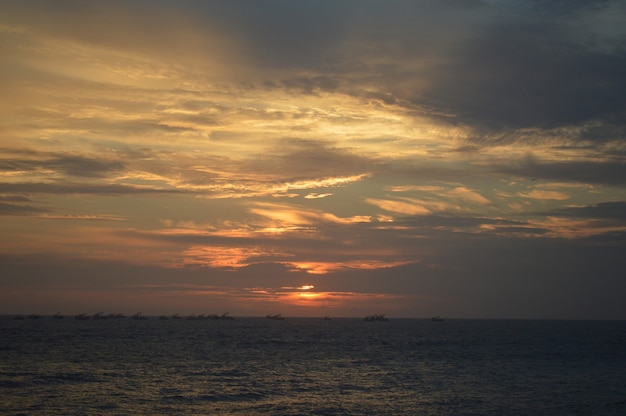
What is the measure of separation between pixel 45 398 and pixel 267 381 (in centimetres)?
1808

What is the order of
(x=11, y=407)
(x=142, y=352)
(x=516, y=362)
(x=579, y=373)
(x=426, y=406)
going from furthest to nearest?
1. (x=142, y=352)
2. (x=516, y=362)
3. (x=579, y=373)
4. (x=426, y=406)
5. (x=11, y=407)

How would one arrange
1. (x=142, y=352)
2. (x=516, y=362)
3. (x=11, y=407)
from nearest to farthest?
1. (x=11, y=407)
2. (x=516, y=362)
3. (x=142, y=352)

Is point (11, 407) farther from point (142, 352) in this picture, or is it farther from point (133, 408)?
point (142, 352)

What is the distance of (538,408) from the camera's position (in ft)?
132

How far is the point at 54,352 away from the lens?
7331 centimetres

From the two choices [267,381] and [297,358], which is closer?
[267,381]

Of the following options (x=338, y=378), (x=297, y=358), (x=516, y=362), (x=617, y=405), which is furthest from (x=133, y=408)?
(x=516, y=362)

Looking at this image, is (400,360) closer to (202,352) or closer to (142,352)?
(202,352)

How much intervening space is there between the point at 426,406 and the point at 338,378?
15.1 metres

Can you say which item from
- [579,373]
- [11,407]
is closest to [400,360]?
[579,373]

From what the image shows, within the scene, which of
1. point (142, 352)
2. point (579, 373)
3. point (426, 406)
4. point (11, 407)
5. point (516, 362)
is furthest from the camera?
point (142, 352)

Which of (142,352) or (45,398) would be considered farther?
(142,352)

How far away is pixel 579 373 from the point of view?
60781 millimetres

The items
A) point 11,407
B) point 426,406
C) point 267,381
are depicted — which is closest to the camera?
point 11,407
